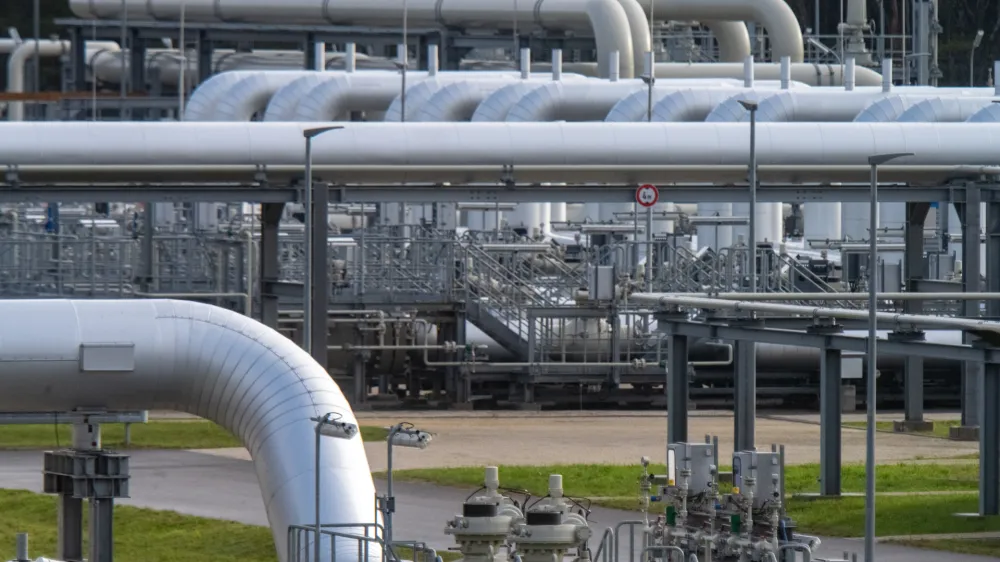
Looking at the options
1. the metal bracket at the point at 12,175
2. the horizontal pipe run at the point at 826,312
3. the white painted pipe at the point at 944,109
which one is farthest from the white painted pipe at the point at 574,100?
the horizontal pipe run at the point at 826,312

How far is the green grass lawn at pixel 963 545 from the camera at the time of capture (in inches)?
998

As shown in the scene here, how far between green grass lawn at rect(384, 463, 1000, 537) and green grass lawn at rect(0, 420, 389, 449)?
5.25 metres

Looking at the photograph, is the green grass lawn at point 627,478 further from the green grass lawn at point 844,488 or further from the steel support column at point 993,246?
the steel support column at point 993,246

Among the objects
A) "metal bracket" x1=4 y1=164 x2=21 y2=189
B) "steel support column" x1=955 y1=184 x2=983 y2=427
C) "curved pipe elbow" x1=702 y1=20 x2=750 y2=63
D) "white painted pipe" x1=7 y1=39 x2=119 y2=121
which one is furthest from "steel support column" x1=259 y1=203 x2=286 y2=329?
"white painted pipe" x1=7 y1=39 x2=119 y2=121

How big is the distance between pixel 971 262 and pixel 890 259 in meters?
16.3

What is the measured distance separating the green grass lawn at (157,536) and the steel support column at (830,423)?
7.12 m

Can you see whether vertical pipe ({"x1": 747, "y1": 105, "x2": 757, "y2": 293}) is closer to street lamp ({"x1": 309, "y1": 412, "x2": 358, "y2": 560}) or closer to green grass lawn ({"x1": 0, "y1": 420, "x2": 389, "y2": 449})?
green grass lawn ({"x1": 0, "y1": 420, "x2": 389, "y2": 449})

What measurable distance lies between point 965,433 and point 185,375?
867 inches

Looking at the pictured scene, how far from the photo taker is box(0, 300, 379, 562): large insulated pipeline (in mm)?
19203

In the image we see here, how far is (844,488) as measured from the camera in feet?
101

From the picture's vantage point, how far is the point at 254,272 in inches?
1866

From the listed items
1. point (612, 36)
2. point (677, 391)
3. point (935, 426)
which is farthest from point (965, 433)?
point (612, 36)

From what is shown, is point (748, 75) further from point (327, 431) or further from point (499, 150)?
point (327, 431)

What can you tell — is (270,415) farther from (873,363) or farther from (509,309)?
(509,309)
